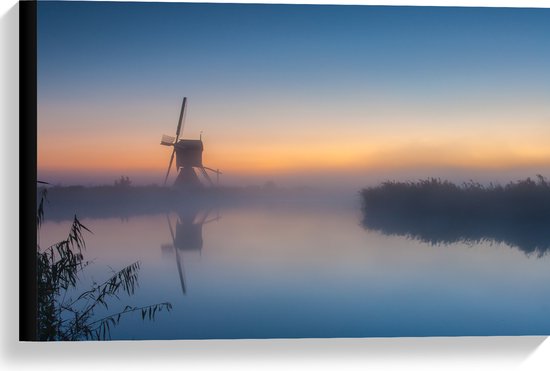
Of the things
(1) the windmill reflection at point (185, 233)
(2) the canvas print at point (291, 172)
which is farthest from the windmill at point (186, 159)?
(1) the windmill reflection at point (185, 233)

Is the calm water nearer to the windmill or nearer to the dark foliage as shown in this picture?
the dark foliage

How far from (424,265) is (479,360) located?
1.88ft

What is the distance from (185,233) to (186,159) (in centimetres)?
38

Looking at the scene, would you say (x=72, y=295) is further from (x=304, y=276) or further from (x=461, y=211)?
(x=461, y=211)

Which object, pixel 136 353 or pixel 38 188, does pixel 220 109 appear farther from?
pixel 136 353

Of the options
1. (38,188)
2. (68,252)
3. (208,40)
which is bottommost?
(68,252)

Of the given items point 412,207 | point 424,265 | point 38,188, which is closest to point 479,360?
point 424,265

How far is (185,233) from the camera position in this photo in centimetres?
368

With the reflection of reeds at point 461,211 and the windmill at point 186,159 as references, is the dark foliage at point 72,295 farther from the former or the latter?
the reflection of reeds at point 461,211

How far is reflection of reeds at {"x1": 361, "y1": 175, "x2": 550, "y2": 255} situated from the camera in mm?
3746

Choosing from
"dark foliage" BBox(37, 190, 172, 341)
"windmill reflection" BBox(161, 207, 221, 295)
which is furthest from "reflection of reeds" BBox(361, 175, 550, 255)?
"dark foliage" BBox(37, 190, 172, 341)

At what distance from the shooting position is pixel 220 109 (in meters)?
3.74

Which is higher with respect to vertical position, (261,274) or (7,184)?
(7,184)

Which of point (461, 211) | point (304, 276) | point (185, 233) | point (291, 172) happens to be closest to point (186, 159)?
point (185, 233)
